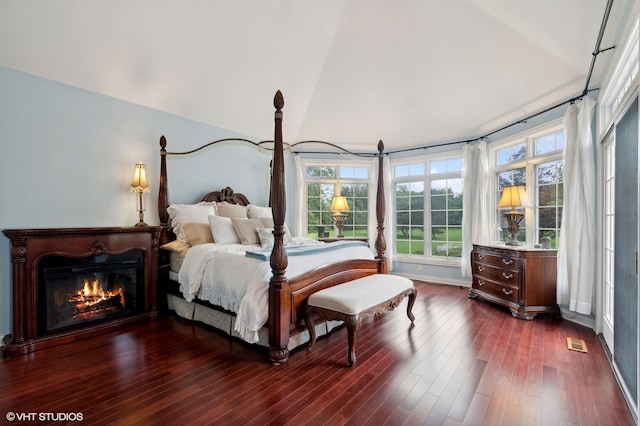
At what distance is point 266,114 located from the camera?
202 inches

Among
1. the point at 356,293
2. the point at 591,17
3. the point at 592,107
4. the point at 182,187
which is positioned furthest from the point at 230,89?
the point at 592,107

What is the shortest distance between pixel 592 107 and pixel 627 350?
2514mm

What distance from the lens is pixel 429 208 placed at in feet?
18.7

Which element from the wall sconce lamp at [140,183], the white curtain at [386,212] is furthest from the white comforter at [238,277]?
the white curtain at [386,212]

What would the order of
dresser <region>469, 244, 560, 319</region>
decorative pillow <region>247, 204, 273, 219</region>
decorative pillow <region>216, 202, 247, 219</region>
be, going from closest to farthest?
1. dresser <region>469, 244, 560, 319</region>
2. decorative pillow <region>216, 202, 247, 219</region>
3. decorative pillow <region>247, 204, 273, 219</region>

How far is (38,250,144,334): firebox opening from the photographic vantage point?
2.83 metres

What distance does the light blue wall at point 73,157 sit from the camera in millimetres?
2875

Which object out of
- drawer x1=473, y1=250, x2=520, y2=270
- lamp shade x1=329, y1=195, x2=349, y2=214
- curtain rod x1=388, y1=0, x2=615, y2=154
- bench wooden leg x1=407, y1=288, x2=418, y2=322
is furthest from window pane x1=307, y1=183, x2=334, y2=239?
bench wooden leg x1=407, y1=288, x2=418, y2=322

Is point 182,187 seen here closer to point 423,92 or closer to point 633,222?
point 423,92

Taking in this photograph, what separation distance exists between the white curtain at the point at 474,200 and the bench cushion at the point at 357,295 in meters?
2.31

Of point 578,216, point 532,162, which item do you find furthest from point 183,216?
point 532,162

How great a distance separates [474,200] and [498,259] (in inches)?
50.2

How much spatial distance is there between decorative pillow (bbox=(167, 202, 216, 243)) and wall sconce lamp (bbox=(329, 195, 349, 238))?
229cm

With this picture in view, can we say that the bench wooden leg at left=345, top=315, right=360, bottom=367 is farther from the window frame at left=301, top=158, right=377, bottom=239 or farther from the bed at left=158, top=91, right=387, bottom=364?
the window frame at left=301, top=158, right=377, bottom=239
